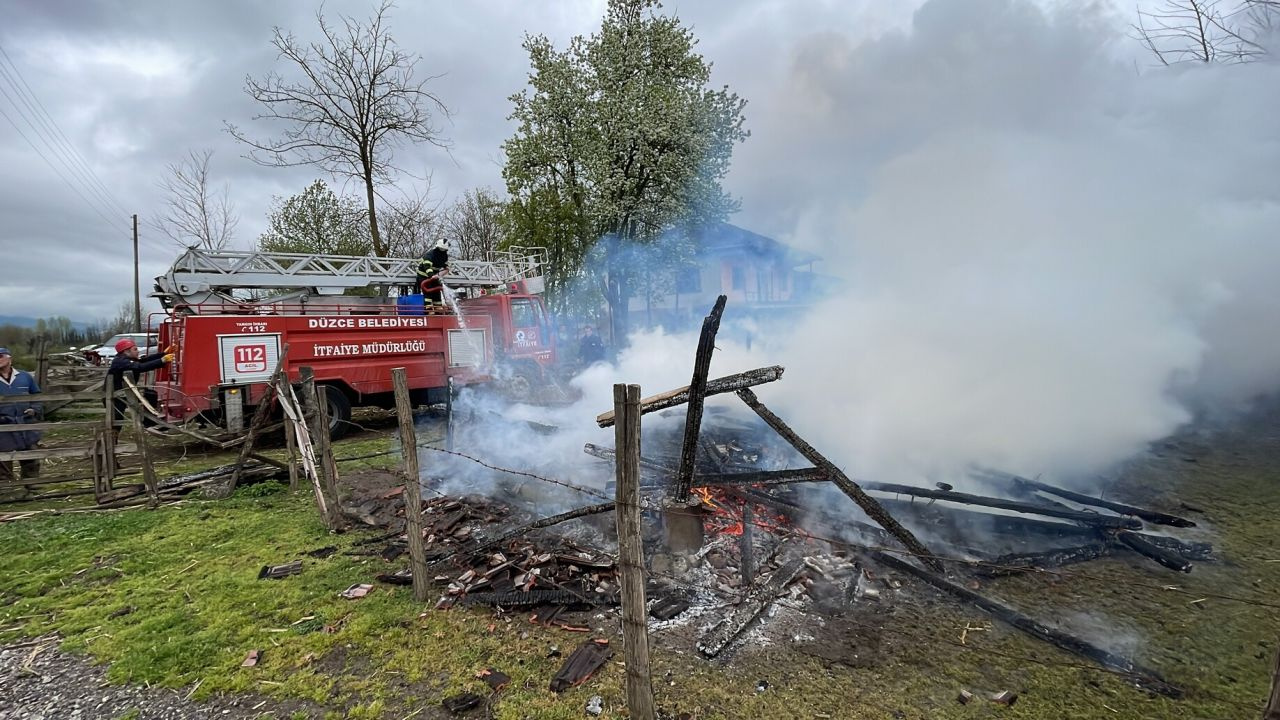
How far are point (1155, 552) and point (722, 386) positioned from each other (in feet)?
14.8

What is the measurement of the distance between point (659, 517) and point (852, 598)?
6.67ft

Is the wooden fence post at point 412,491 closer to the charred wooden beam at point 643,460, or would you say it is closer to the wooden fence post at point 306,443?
the wooden fence post at point 306,443

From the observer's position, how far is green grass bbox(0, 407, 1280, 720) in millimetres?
3332

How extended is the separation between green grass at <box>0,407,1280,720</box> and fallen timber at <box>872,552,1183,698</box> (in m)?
0.10

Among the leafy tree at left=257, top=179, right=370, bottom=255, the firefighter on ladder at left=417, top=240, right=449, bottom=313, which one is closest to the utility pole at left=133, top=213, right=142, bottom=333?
the leafy tree at left=257, top=179, right=370, bottom=255

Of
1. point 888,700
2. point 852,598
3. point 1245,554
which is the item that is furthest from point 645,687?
point 1245,554

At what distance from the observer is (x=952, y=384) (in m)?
8.01

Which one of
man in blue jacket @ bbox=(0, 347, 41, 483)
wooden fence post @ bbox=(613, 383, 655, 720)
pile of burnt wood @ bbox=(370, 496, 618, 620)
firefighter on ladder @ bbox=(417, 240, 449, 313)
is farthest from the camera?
firefighter on ladder @ bbox=(417, 240, 449, 313)

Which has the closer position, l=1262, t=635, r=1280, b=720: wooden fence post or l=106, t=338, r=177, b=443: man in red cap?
l=1262, t=635, r=1280, b=720: wooden fence post

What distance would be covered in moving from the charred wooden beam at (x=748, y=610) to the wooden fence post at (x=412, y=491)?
2.49m

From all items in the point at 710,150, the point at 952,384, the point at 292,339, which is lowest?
the point at 952,384

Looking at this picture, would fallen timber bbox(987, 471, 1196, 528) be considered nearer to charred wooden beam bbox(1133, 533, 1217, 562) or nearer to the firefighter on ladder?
charred wooden beam bbox(1133, 533, 1217, 562)

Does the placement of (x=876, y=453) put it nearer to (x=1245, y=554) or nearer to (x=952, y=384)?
(x=952, y=384)

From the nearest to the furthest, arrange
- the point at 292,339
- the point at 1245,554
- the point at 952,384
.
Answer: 1. the point at 1245,554
2. the point at 952,384
3. the point at 292,339
